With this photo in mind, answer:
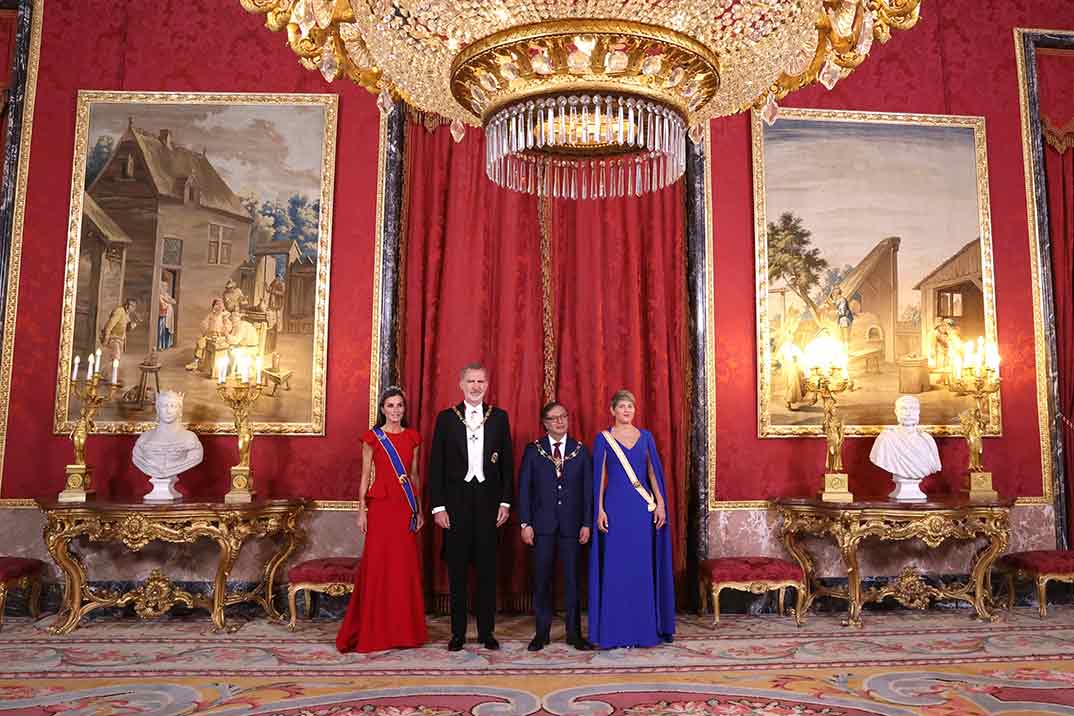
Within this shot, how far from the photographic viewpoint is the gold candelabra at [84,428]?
4.97m

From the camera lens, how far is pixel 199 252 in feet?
18.6

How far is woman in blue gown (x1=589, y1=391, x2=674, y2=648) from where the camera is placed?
455 cm

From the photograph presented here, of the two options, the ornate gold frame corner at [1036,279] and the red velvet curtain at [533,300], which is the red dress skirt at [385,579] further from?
the ornate gold frame corner at [1036,279]

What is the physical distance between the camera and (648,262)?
5.89 meters

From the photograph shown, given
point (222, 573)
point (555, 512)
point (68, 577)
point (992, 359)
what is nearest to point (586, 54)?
point (555, 512)

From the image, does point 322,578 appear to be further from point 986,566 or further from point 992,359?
point 992,359

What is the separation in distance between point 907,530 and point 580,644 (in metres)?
2.18

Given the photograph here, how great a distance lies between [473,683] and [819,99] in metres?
4.78

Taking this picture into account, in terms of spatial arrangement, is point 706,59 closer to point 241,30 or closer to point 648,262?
point 648,262

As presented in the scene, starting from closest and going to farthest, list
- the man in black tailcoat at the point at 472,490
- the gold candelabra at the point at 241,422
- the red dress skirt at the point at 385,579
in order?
1. the red dress skirt at the point at 385,579
2. the man in black tailcoat at the point at 472,490
3. the gold candelabra at the point at 241,422

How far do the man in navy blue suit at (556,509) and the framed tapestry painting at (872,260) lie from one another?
5.55 feet

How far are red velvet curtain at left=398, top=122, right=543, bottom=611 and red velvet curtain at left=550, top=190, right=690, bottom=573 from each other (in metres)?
0.23

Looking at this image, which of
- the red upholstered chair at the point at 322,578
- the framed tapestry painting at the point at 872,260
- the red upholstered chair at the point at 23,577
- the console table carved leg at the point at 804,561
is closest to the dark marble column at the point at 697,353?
the framed tapestry painting at the point at 872,260

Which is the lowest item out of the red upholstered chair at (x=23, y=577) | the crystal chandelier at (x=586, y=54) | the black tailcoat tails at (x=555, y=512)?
the red upholstered chair at (x=23, y=577)
